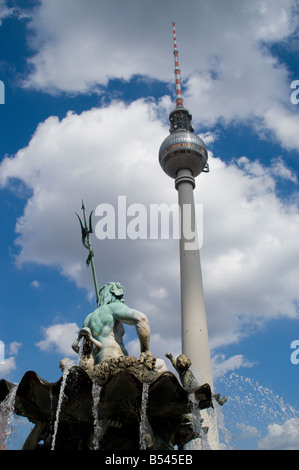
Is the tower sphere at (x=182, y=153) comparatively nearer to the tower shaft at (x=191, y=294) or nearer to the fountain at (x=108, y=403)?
the tower shaft at (x=191, y=294)

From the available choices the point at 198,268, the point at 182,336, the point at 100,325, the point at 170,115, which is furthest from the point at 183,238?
the point at 100,325

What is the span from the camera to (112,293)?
10.1 m

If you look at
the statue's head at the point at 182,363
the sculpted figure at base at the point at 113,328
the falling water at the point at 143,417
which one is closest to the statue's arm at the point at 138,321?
the sculpted figure at base at the point at 113,328

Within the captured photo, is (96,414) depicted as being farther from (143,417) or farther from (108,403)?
(143,417)

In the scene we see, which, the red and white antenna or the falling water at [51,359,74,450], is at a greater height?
the red and white antenna

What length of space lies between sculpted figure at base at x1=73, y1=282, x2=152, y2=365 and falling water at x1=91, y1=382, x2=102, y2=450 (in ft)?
3.52

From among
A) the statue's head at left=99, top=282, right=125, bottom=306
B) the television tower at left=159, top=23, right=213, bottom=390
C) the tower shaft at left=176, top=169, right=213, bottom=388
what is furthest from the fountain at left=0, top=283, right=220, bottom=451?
the tower shaft at left=176, top=169, right=213, bottom=388

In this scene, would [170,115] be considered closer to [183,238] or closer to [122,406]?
[183,238]

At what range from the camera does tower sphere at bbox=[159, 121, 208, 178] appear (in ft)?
178

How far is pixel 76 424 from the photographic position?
8.23 meters

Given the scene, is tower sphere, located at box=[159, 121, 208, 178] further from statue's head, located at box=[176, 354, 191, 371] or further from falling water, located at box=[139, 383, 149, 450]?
falling water, located at box=[139, 383, 149, 450]

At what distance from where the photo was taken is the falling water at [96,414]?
24.9 ft
